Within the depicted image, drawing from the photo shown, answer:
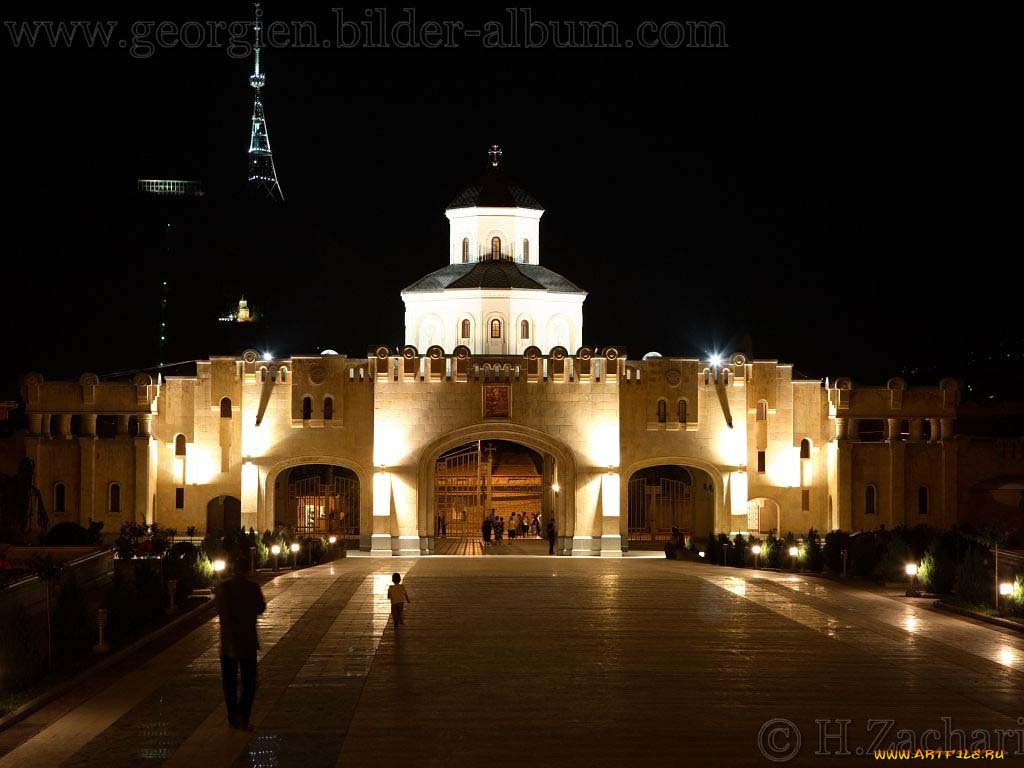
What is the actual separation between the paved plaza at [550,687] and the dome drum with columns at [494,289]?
943 inches

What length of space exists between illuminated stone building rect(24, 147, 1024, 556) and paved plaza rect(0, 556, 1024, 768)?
1700 cm

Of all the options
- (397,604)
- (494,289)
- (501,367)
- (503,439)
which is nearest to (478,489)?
(503,439)

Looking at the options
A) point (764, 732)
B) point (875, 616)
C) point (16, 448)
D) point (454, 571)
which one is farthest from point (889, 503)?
point (764, 732)

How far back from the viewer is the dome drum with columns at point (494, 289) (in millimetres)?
47500

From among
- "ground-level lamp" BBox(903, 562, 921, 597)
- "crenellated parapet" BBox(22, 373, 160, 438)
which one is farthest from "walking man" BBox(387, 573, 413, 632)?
"crenellated parapet" BBox(22, 373, 160, 438)

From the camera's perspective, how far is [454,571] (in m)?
30.8

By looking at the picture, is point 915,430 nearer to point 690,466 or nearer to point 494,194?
point 690,466

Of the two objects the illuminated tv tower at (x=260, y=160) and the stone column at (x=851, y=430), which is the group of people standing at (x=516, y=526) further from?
the illuminated tv tower at (x=260, y=160)

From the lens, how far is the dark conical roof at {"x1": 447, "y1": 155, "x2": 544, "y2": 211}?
4984cm

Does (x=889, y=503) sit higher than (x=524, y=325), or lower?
lower

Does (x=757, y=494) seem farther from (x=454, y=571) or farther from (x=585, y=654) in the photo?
(x=585, y=654)

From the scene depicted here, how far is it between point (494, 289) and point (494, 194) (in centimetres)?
445

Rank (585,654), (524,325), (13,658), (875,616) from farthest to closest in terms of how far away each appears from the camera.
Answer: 1. (524,325)
2. (875,616)
3. (585,654)
4. (13,658)

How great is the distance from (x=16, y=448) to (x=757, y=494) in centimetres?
2169
